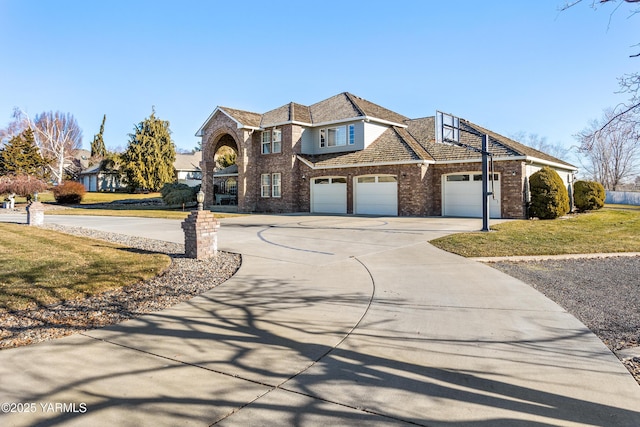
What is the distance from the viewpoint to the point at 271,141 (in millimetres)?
27156

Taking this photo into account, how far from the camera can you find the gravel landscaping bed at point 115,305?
14.7 ft

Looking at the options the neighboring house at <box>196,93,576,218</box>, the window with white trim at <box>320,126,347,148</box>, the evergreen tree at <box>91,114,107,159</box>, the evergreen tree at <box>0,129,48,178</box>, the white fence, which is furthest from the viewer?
the evergreen tree at <box>91,114,107,159</box>

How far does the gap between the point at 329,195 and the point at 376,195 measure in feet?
11.2

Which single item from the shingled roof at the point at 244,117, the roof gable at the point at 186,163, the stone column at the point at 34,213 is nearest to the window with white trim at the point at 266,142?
the shingled roof at the point at 244,117

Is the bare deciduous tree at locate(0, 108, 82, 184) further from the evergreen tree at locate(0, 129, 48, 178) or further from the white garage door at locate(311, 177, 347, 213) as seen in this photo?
the white garage door at locate(311, 177, 347, 213)

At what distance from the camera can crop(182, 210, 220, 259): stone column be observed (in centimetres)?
894

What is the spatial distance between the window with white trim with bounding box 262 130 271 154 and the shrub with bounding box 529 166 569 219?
16.7 m

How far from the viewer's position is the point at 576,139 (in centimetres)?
602

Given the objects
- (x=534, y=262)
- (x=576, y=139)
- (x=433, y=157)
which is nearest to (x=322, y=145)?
(x=433, y=157)

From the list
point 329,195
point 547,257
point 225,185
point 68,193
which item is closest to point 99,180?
point 68,193

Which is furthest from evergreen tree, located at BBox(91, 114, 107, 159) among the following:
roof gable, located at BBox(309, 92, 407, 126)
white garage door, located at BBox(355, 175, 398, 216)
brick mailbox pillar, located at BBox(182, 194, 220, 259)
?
brick mailbox pillar, located at BBox(182, 194, 220, 259)

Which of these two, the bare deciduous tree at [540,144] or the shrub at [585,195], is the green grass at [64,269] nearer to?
the shrub at [585,195]

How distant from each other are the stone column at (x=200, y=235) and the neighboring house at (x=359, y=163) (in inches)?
554

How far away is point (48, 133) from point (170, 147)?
18.5 meters
